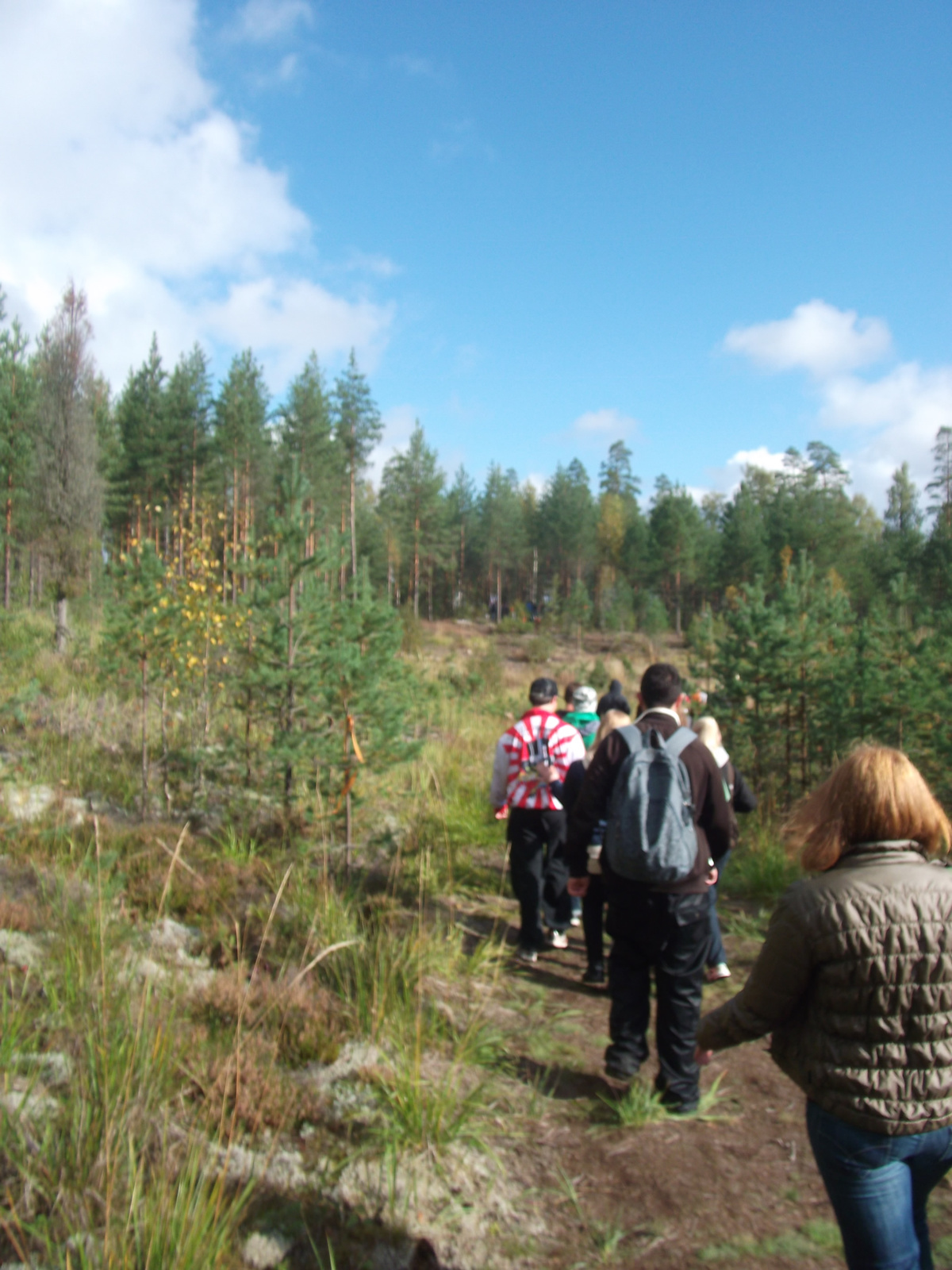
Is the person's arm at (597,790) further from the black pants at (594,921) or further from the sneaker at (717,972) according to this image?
the sneaker at (717,972)

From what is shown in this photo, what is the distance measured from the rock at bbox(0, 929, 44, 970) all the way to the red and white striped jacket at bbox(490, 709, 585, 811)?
2810 mm

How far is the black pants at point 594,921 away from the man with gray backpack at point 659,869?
1.36 m

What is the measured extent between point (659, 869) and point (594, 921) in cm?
198

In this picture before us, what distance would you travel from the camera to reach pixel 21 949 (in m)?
3.78

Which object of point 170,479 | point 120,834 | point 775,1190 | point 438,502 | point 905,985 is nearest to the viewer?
point 905,985

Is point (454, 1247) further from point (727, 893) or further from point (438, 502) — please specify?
point (438, 502)

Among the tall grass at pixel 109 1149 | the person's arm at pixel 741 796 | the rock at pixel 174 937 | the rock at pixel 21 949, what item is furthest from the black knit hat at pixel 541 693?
the rock at pixel 21 949

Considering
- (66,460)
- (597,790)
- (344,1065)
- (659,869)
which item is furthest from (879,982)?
(66,460)

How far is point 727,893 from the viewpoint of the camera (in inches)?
279

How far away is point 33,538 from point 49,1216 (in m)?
22.1

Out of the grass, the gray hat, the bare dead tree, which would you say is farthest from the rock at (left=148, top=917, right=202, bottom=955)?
the bare dead tree

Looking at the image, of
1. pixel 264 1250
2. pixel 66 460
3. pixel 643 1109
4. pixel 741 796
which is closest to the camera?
pixel 264 1250

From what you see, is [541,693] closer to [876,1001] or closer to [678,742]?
[678,742]

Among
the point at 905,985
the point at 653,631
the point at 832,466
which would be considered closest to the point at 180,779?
the point at 905,985
